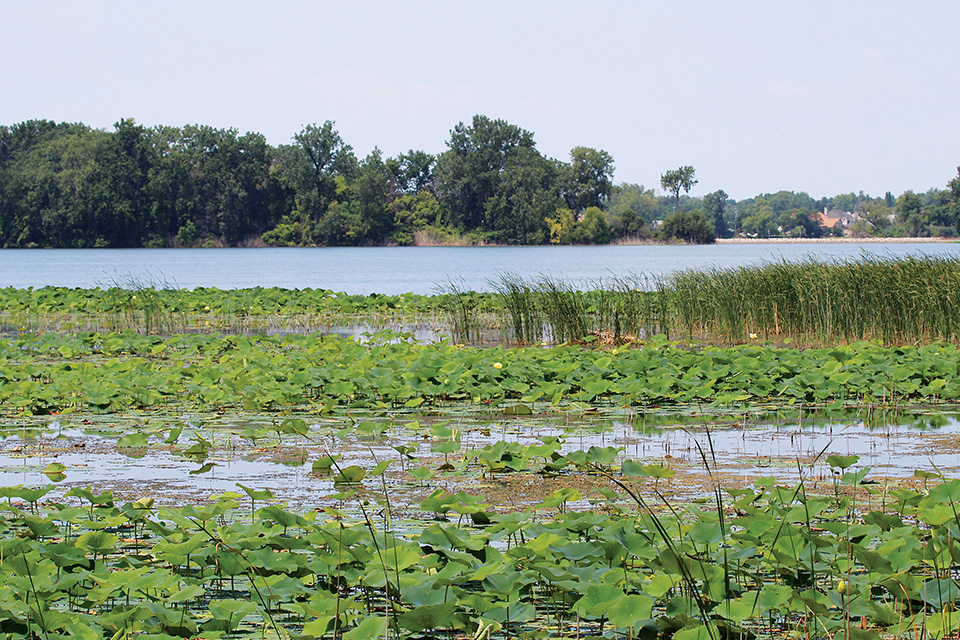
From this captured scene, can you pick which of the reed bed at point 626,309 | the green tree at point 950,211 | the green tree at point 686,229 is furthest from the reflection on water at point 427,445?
the green tree at point 950,211

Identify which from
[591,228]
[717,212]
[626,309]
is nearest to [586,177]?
[591,228]

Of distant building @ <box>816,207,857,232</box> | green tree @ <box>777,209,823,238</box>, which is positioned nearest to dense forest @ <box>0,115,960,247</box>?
green tree @ <box>777,209,823,238</box>

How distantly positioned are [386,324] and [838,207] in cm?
17363

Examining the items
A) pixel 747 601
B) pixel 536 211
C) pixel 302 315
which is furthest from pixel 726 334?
pixel 536 211

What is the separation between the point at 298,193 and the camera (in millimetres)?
68062

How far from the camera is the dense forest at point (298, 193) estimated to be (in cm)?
6062

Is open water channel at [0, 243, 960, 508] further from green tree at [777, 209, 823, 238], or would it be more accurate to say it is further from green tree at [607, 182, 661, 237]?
green tree at [777, 209, 823, 238]

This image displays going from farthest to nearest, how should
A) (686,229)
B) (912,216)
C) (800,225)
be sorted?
(800,225)
(912,216)
(686,229)

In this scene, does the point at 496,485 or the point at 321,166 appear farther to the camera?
the point at 321,166

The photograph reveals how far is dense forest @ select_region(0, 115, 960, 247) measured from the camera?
199 ft

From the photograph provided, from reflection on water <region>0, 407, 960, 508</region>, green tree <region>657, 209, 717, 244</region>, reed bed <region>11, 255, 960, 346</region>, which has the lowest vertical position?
reflection on water <region>0, 407, 960, 508</region>

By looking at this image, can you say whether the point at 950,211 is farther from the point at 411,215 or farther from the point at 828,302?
the point at 828,302

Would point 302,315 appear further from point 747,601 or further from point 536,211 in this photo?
point 536,211

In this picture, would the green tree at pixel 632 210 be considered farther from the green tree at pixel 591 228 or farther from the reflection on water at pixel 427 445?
A: the reflection on water at pixel 427 445
